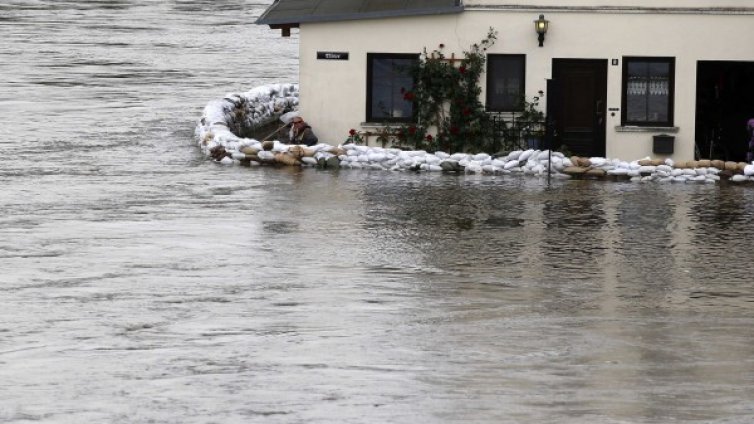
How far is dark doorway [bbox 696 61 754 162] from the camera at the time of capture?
31.0 meters

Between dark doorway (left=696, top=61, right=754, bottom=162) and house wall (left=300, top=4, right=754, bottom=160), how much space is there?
2.84ft

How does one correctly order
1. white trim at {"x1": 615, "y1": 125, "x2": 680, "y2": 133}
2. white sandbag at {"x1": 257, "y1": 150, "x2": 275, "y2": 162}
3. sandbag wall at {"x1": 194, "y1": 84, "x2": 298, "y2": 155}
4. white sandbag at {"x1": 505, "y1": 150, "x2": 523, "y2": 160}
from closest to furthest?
1. white sandbag at {"x1": 505, "y1": 150, "x2": 523, "y2": 160}
2. white sandbag at {"x1": 257, "y1": 150, "x2": 275, "y2": 162}
3. white trim at {"x1": 615, "y1": 125, "x2": 680, "y2": 133}
4. sandbag wall at {"x1": 194, "y1": 84, "x2": 298, "y2": 155}

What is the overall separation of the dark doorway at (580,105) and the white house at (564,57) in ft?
0.06

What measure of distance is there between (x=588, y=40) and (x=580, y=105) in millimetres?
1173

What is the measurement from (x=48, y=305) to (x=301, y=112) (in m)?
15.6

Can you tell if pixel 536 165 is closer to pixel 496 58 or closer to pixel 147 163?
pixel 496 58

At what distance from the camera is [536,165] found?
2855 cm

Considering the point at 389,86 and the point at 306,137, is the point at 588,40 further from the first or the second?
the point at 306,137

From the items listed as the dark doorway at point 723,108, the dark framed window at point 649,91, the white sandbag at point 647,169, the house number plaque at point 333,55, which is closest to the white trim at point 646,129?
the dark framed window at point 649,91

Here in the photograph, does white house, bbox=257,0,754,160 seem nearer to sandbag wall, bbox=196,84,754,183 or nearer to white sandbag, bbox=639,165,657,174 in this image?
sandbag wall, bbox=196,84,754,183

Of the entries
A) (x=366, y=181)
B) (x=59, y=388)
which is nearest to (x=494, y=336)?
(x=59, y=388)

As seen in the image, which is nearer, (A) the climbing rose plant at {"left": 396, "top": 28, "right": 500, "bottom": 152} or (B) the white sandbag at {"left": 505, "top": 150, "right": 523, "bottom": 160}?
(B) the white sandbag at {"left": 505, "top": 150, "right": 523, "bottom": 160}

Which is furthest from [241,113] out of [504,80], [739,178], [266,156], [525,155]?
[739,178]

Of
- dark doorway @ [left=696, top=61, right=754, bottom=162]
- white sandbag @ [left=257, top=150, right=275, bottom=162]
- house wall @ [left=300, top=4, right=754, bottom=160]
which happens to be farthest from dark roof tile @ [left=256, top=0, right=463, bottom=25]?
dark doorway @ [left=696, top=61, right=754, bottom=162]
